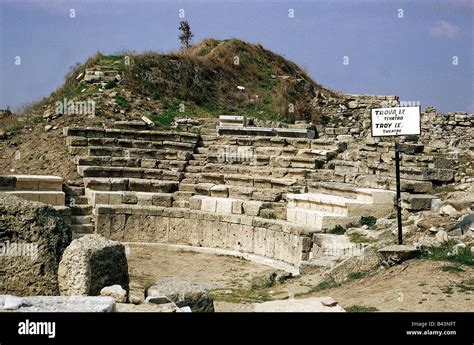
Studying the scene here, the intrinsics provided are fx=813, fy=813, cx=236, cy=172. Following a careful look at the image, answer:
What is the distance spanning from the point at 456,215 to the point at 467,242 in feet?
4.84

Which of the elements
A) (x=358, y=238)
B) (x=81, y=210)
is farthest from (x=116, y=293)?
(x=81, y=210)

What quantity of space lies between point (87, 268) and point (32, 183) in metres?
9.47

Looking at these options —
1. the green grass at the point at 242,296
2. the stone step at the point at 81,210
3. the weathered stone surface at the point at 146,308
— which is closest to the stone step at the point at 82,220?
the stone step at the point at 81,210

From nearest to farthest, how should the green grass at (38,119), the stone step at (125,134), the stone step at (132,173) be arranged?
the stone step at (132,173)
the stone step at (125,134)
the green grass at (38,119)

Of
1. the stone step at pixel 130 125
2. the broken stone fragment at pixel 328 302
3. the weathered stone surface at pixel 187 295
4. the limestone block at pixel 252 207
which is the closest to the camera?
the weathered stone surface at pixel 187 295

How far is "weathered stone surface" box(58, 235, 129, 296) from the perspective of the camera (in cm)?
1012

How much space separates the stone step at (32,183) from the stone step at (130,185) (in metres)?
0.84

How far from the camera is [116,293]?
9727 millimetres

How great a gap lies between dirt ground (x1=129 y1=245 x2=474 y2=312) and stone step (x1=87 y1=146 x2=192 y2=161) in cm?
391

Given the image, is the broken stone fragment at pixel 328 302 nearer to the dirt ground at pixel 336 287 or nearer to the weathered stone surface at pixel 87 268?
the dirt ground at pixel 336 287

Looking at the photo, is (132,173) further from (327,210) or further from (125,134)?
(327,210)

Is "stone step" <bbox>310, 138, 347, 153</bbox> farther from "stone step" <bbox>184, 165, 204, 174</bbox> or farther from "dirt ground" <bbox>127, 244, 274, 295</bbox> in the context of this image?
"dirt ground" <bbox>127, 244, 274, 295</bbox>

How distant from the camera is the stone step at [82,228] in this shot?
727 inches
